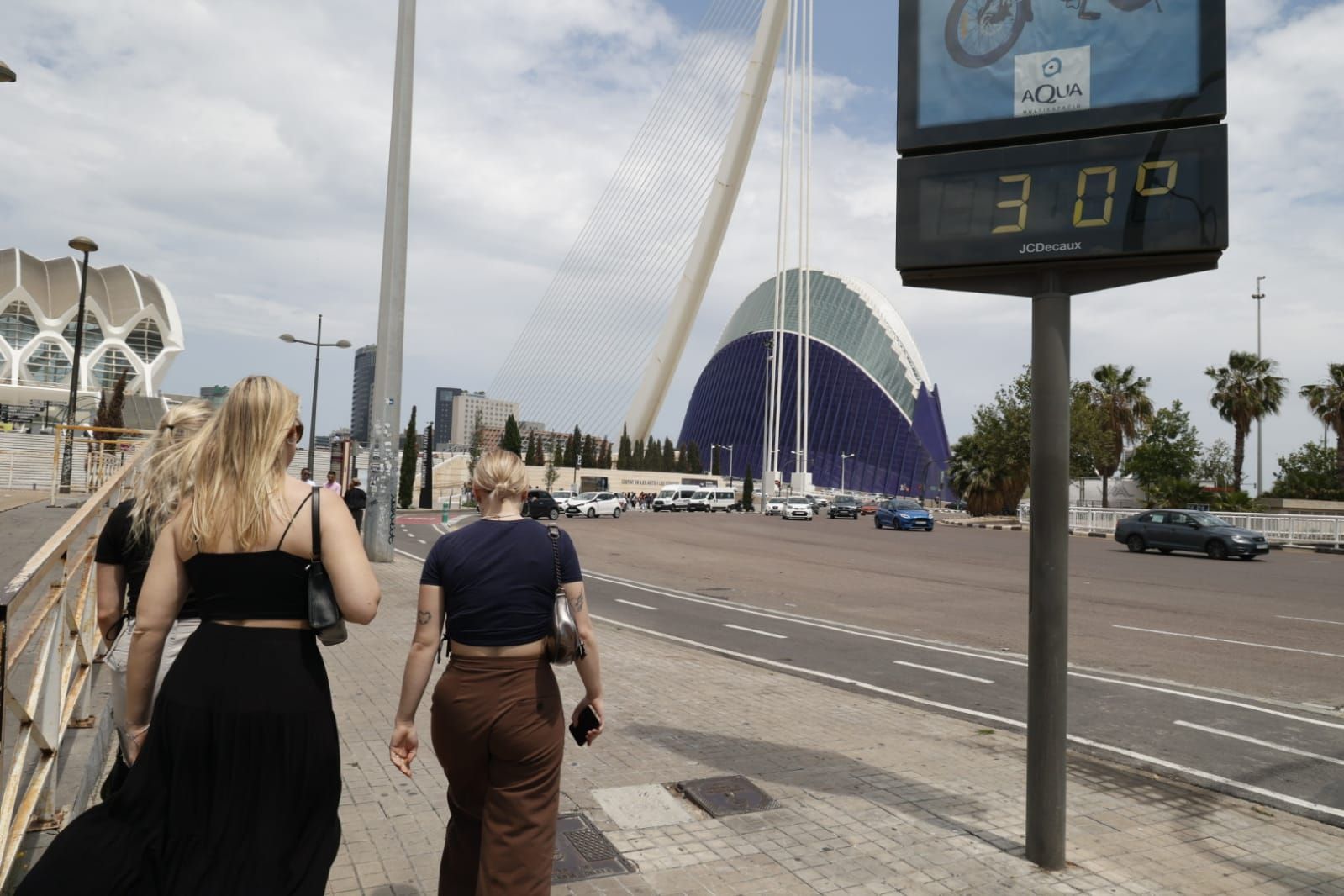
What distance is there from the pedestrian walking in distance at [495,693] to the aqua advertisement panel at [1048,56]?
2.93 meters

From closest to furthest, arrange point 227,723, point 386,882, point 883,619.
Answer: point 227,723 < point 386,882 < point 883,619

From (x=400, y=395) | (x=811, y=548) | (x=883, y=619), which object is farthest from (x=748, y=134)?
(x=883, y=619)

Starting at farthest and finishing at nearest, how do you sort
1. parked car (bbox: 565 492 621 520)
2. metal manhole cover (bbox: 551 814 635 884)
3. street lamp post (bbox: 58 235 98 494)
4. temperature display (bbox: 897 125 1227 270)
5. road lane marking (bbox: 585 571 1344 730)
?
1. parked car (bbox: 565 492 621 520)
2. street lamp post (bbox: 58 235 98 494)
3. road lane marking (bbox: 585 571 1344 730)
4. temperature display (bbox: 897 125 1227 270)
5. metal manhole cover (bbox: 551 814 635 884)

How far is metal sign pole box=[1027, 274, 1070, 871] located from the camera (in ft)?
13.3

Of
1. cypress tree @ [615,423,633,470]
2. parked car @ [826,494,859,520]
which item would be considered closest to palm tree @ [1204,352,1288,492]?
parked car @ [826,494,859,520]

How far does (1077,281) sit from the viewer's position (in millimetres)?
4340

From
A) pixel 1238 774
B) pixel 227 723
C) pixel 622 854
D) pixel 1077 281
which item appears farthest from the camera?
pixel 1238 774

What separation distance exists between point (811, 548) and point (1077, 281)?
2172 cm

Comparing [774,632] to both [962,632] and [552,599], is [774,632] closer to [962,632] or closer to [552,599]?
[962,632]

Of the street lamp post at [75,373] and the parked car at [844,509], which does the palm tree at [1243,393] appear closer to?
the parked car at [844,509]

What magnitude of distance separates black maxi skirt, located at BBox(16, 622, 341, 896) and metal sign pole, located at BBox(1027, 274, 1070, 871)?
3052 millimetres

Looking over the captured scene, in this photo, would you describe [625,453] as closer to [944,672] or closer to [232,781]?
[944,672]

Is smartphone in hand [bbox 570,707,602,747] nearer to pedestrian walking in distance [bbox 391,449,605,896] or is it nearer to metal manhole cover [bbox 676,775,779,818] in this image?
pedestrian walking in distance [bbox 391,449,605,896]

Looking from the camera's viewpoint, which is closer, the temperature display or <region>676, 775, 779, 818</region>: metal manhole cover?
the temperature display
